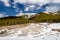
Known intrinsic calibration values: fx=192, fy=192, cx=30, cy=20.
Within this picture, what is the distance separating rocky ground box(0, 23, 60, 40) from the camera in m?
2.50

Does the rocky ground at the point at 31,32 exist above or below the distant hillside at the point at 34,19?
below

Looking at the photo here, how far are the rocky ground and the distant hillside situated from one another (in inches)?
2.0

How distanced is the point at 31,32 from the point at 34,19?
0.58 ft

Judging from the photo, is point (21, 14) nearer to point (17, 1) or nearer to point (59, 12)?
point (17, 1)

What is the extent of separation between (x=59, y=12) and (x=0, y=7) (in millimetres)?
792

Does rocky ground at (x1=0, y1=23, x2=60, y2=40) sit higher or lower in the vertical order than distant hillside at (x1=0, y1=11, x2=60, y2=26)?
lower

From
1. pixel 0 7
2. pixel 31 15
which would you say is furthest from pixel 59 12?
pixel 0 7

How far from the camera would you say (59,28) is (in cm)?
253

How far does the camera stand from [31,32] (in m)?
2.53

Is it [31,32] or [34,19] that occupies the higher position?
[34,19]

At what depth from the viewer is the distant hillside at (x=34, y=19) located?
2.51 metres

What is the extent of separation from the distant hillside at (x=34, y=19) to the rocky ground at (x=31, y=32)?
5cm

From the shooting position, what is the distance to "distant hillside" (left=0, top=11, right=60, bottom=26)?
2.51 metres

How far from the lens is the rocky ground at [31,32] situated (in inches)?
98.5
